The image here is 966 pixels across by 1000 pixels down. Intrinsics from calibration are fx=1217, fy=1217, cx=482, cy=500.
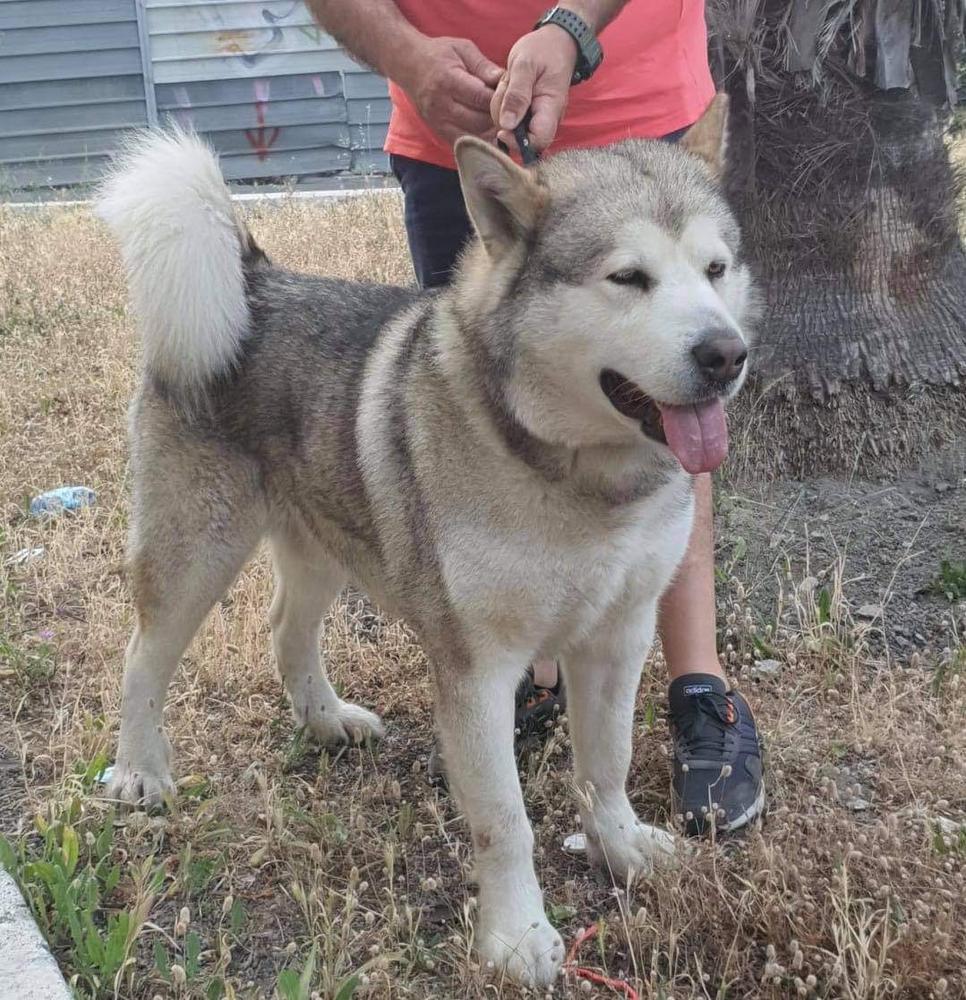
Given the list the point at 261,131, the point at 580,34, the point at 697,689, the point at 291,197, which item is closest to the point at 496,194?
the point at 580,34

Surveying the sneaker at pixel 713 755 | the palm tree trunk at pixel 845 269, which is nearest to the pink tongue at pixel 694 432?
the sneaker at pixel 713 755

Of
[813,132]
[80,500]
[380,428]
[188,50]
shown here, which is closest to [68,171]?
[188,50]

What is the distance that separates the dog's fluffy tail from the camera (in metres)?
2.73

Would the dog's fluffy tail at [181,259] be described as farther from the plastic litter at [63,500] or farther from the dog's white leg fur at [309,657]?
the plastic litter at [63,500]

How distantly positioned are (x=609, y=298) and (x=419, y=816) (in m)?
1.37

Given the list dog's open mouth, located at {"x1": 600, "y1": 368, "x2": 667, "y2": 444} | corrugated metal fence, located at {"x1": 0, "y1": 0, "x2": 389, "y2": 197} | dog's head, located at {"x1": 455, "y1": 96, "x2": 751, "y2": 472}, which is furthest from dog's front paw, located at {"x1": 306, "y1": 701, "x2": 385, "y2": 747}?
corrugated metal fence, located at {"x1": 0, "y1": 0, "x2": 389, "y2": 197}

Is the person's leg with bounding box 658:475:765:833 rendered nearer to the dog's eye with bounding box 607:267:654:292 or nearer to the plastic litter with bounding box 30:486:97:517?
the dog's eye with bounding box 607:267:654:292

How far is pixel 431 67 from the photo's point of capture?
255 centimetres

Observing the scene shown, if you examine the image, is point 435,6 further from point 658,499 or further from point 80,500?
point 80,500

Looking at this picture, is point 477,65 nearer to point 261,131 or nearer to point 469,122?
point 469,122

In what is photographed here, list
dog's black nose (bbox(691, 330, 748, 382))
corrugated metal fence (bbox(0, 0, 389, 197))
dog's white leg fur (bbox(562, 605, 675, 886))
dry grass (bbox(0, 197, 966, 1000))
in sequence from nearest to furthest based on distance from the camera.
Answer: dog's black nose (bbox(691, 330, 748, 382)), dry grass (bbox(0, 197, 966, 1000)), dog's white leg fur (bbox(562, 605, 675, 886)), corrugated metal fence (bbox(0, 0, 389, 197))

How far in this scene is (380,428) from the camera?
2510 mm

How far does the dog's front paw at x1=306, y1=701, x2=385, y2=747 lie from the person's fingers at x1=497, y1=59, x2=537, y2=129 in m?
A: 1.55

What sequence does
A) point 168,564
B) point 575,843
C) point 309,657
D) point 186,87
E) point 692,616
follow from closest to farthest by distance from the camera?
point 575,843 → point 168,564 → point 692,616 → point 309,657 → point 186,87
